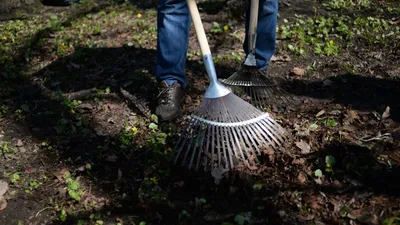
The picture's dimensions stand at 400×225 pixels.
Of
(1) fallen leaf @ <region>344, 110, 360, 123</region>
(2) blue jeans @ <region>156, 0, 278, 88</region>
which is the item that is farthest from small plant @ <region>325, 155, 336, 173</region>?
(2) blue jeans @ <region>156, 0, 278, 88</region>

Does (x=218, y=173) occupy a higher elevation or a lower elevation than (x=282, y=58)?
lower

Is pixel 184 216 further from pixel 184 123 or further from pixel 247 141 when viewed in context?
pixel 184 123

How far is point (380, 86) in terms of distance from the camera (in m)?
3.38

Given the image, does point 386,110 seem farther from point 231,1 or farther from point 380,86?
point 231,1

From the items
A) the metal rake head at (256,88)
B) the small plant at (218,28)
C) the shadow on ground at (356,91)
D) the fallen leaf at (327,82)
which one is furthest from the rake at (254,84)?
the small plant at (218,28)

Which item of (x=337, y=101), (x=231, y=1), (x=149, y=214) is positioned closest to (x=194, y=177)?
(x=149, y=214)

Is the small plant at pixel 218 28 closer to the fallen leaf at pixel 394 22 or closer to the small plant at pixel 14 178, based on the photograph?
the fallen leaf at pixel 394 22

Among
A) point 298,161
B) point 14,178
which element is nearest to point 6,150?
point 14,178

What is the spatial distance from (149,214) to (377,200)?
3.77 ft

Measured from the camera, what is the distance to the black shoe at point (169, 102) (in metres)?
3.08

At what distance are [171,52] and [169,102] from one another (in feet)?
1.15

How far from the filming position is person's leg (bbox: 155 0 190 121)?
304cm

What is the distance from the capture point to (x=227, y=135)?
2.51 m

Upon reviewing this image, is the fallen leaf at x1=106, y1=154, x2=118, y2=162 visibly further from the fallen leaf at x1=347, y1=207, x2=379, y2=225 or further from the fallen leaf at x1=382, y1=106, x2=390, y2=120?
the fallen leaf at x1=382, y1=106, x2=390, y2=120
